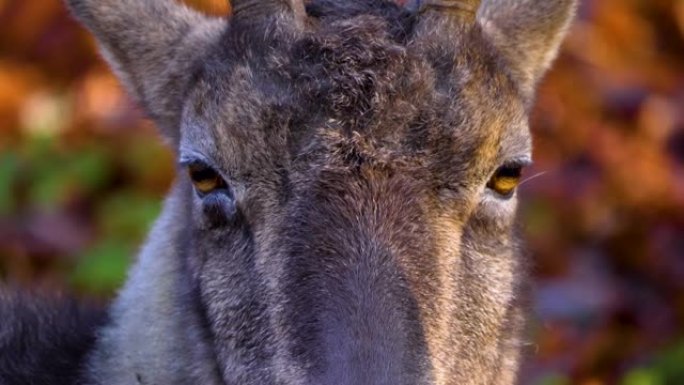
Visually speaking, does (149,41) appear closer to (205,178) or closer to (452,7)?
(205,178)

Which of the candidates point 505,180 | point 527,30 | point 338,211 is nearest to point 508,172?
point 505,180

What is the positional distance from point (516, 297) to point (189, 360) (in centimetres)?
129

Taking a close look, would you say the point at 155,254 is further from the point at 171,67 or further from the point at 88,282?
the point at 88,282

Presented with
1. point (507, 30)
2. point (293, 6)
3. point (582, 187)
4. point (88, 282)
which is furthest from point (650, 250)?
point (293, 6)

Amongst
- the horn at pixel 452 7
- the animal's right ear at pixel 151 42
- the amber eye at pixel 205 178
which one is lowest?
the amber eye at pixel 205 178

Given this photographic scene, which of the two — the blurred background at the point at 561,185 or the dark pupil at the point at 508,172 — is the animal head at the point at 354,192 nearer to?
the dark pupil at the point at 508,172

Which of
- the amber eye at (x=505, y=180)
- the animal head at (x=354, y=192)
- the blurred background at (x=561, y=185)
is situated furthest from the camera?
the blurred background at (x=561, y=185)

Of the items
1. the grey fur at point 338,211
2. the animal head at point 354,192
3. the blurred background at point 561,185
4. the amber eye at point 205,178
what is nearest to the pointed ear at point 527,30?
the grey fur at point 338,211

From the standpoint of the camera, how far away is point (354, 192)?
6367 millimetres

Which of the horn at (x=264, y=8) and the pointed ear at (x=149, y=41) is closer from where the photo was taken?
the horn at (x=264, y=8)

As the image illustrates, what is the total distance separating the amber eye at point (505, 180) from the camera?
675 cm

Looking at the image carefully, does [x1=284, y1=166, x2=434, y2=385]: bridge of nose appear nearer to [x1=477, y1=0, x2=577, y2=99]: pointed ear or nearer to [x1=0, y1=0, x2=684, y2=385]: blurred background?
[x1=477, y1=0, x2=577, y2=99]: pointed ear

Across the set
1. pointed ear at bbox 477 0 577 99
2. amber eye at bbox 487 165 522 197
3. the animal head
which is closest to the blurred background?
pointed ear at bbox 477 0 577 99

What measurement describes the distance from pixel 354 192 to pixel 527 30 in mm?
1533
